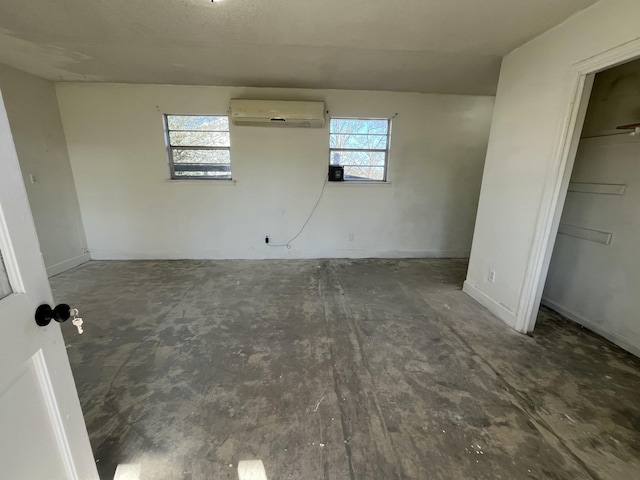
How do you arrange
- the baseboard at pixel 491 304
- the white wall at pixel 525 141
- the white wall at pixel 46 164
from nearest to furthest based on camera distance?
1. the white wall at pixel 525 141
2. the baseboard at pixel 491 304
3. the white wall at pixel 46 164

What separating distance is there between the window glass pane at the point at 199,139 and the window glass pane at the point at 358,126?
5.01ft

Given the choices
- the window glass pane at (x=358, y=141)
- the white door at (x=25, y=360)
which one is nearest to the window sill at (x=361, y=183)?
the window glass pane at (x=358, y=141)

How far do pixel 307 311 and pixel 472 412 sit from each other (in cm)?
150

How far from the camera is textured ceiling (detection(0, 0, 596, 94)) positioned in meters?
1.79

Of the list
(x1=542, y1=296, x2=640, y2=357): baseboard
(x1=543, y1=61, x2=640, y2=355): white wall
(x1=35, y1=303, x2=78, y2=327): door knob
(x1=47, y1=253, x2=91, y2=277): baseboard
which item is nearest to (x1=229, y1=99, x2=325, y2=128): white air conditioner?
(x1=543, y1=61, x2=640, y2=355): white wall

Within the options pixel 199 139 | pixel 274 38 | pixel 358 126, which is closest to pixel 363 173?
pixel 358 126

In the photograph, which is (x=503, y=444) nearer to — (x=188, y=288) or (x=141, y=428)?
(x=141, y=428)

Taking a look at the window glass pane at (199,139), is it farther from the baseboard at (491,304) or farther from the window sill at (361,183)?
the baseboard at (491,304)

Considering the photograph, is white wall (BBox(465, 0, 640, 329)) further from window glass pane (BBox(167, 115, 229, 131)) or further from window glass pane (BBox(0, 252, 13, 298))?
window glass pane (BBox(167, 115, 229, 131))

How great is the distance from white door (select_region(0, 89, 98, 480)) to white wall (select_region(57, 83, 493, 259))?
125 inches

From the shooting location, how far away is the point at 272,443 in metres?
1.35

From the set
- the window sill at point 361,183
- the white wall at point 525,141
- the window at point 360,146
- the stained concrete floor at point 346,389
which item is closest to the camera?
the stained concrete floor at point 346,389

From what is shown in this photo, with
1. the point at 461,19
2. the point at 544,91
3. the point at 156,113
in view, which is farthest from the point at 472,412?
the point at 156,113

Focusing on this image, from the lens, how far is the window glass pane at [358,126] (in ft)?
12.4
